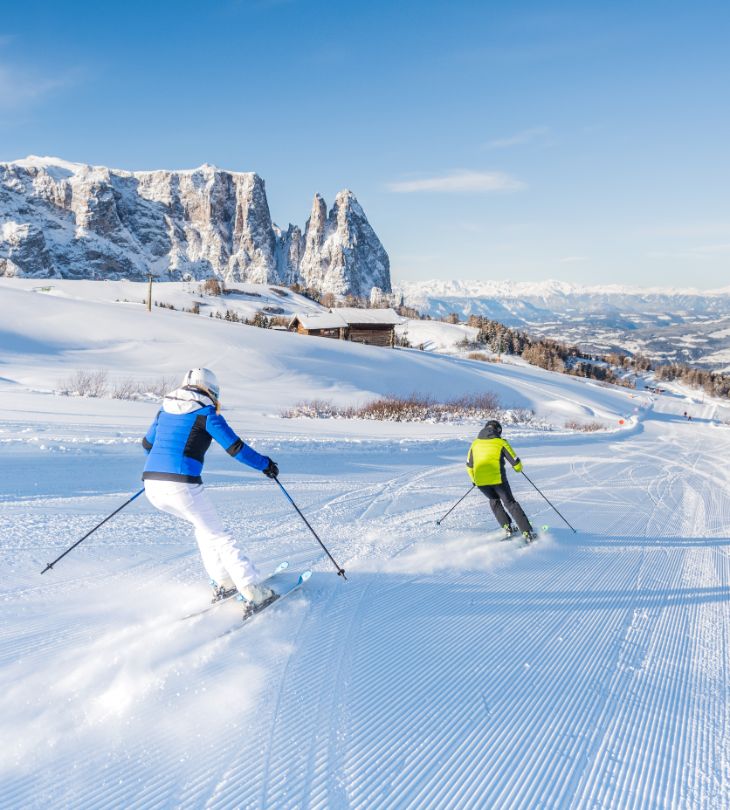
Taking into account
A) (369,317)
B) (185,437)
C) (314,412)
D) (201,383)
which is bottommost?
(314,412)

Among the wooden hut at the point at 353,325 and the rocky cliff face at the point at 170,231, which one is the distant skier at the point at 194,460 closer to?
the wooden hut at the point at 353,325

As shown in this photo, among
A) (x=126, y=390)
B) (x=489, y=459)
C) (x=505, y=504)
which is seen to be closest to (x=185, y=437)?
(x=489, y=459)

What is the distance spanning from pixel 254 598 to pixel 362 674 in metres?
1.04

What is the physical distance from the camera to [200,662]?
3.67 m

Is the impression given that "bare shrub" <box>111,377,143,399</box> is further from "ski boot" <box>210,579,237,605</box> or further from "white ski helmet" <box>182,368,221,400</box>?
"white ski helmet" <box>182,368,221,400</box>

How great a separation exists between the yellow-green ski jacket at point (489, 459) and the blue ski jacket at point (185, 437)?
395 cm

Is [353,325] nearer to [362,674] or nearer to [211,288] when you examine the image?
[211,288]

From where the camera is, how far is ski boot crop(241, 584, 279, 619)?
4.18 meters

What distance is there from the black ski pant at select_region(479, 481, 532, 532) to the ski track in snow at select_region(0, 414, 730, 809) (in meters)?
0.31

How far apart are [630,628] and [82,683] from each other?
185 inches

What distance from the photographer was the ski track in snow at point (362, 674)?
2857 mm

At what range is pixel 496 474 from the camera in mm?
7070

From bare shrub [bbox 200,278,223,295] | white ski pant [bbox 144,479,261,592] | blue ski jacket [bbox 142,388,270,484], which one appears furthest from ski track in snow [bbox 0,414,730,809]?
bare shrub [bbox 200,278,223,295]

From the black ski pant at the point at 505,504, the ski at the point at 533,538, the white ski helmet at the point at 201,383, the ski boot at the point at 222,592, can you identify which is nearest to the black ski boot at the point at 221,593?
the ski boot at the point at 222,592
